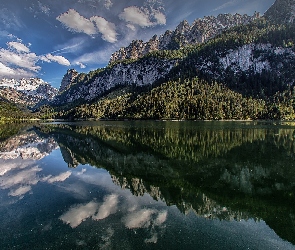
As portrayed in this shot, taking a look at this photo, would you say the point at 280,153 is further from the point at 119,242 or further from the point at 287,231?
the point at 119,242

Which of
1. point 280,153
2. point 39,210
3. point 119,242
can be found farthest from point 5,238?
point 280,153

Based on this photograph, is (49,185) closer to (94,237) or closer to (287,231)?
(94,237)

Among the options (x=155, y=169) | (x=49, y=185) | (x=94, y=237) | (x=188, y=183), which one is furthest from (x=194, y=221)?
(x=49, y=185)

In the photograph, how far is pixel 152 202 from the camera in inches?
899

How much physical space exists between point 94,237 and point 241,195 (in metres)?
15.6

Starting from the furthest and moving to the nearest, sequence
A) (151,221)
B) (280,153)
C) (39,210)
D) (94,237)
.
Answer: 1. (280,153)
2. (39,210)
3. (151,221)
4. (94,237)

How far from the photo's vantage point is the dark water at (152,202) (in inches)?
631

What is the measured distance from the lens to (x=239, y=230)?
56.5 feet

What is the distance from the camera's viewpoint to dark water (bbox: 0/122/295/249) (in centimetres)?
1603

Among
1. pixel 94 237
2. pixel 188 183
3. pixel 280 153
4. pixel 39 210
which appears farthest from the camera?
pixel 280 153

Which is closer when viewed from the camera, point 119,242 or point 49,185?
point 119,242

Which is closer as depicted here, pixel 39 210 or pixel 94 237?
pixel 94 237

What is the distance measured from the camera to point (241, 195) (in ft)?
80.0

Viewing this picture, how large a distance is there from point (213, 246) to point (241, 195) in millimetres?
10985
